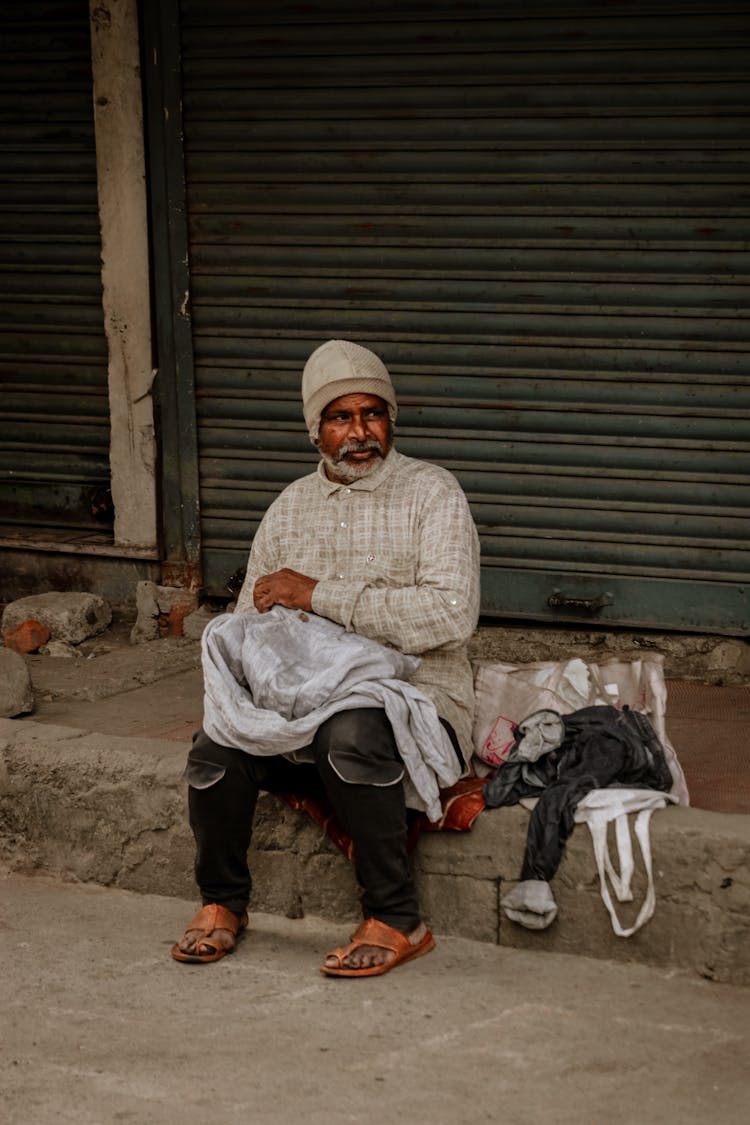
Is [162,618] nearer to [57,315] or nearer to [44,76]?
[57,315]

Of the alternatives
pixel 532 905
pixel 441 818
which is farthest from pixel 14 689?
pixel 532 905

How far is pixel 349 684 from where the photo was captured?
3.83 metres

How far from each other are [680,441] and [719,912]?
2.36 meters

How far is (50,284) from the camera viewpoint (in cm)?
680

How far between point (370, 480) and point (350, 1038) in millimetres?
1460

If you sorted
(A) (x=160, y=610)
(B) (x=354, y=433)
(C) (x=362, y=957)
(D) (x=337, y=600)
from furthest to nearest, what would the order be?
(A) (x=160, y=610)
(B) (x=354, y=433)
(D) (x=337, y=600)
(C) (x=362, y=957)

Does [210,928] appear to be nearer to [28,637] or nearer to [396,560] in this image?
[396,560]

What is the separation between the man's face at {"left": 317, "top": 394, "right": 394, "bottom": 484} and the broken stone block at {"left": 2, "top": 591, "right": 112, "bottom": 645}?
8.16 ft

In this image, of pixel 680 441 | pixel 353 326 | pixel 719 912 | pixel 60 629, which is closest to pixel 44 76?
pixel 353 326

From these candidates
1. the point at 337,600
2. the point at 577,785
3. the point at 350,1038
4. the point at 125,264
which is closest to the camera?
the point at 350,1038

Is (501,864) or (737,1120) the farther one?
(501,864)

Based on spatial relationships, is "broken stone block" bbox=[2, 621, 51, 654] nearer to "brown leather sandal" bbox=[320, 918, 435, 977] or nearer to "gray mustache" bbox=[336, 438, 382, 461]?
"gray mustache" bbox=[336, 438, 382, 461]

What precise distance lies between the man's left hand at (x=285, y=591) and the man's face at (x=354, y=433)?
12.2 inches

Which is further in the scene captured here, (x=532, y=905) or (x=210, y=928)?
(x=210, y=928)
